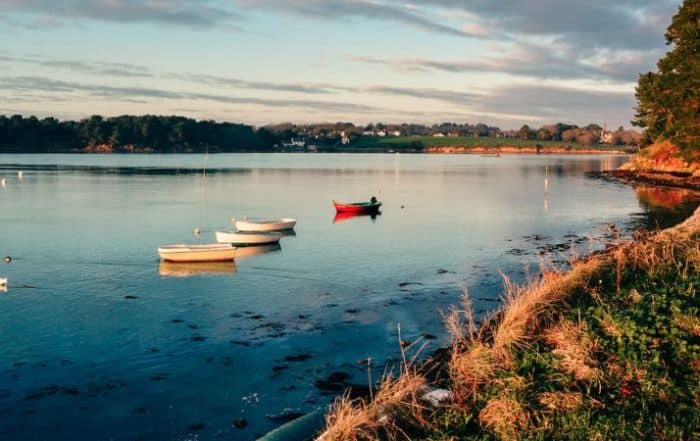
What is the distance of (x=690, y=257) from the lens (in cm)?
1547

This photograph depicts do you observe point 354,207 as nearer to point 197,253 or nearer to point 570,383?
point 197,253

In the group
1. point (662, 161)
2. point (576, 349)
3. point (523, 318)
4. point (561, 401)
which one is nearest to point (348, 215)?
point (523, 318)

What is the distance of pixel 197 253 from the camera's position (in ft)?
96.3

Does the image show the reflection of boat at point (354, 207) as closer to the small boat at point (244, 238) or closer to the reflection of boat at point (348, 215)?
the reflection of boat at point (348, 215)

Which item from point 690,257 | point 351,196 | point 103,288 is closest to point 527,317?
point 690,257

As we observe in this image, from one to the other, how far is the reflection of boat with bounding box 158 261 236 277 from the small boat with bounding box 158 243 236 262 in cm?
20

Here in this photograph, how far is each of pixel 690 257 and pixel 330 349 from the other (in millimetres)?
9305

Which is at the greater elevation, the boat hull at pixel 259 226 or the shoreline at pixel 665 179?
the shoreline at pixel 665 179

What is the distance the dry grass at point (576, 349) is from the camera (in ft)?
33.8

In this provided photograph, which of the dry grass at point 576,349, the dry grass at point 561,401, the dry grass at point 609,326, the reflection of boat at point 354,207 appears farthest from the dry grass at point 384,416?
the reflection of boat at point 354,207

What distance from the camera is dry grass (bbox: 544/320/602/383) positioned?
10312 mm

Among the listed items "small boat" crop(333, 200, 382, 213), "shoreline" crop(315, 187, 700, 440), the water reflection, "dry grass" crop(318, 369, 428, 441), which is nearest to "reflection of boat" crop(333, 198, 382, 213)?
"small boat" crop(333, 200, 382, 213)

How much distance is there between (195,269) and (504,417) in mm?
21199

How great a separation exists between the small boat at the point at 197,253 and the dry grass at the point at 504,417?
21112 millimetres
